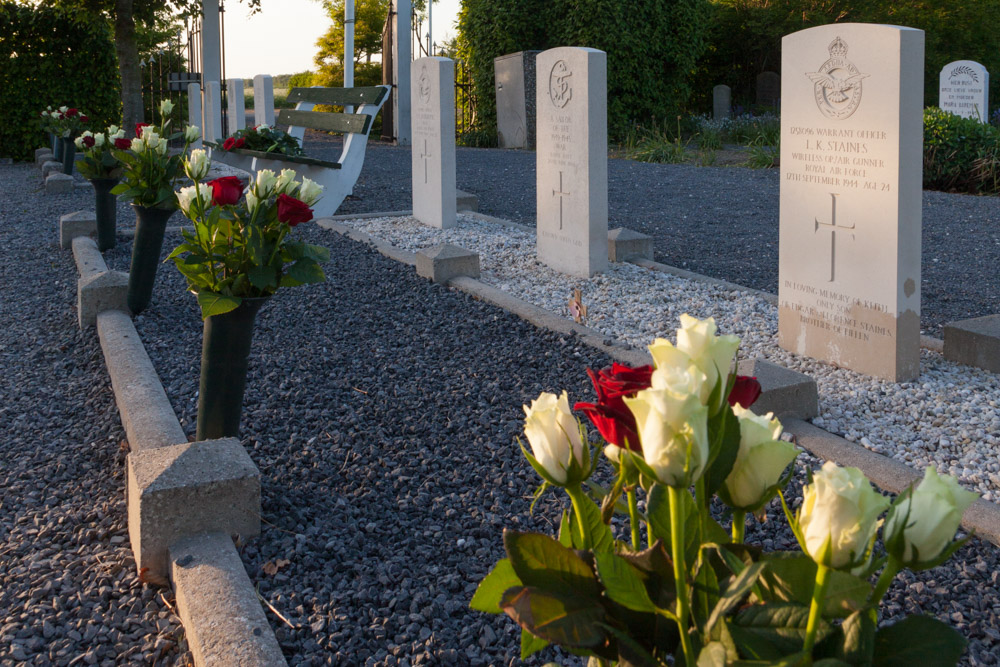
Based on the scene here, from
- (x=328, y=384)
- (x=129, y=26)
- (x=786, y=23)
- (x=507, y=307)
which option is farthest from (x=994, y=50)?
(x=328, y=384)

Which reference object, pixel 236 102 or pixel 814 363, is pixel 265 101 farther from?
pixel 814 363

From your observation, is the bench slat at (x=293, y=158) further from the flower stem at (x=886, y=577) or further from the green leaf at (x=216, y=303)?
the flower stem at (x=886, y=577)

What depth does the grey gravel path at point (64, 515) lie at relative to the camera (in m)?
2.27

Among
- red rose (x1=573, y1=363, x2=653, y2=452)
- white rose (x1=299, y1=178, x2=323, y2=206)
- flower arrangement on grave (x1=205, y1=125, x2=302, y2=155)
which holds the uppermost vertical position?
flower arrangement on grave (x1=205, y1=125, x2=302, y2=155)

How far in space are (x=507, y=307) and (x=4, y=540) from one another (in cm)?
294

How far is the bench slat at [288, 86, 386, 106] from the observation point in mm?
8948

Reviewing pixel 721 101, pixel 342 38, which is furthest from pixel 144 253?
pixel 342 38

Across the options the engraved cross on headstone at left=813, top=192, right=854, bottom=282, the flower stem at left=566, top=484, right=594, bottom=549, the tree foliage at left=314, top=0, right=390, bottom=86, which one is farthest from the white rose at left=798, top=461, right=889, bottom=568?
the tree foliage at left=314, top=0, right=390, bottom=86

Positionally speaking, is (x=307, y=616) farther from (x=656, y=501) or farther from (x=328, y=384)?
(x=328, y=384)

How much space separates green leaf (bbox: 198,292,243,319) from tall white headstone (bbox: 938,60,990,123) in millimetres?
14395

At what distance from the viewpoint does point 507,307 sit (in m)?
5.19

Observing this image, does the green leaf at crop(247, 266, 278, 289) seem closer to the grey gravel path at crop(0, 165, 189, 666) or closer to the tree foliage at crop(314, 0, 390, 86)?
the grey gravel path at crop(0, 165, 189, 666)

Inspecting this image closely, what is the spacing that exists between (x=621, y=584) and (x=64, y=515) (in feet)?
8.07

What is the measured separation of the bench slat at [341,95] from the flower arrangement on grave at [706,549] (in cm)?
826
